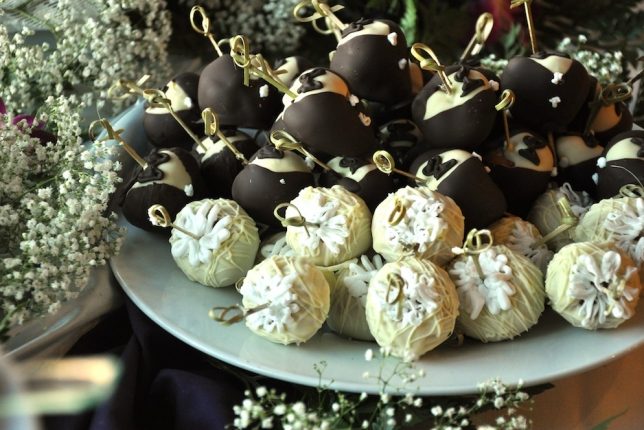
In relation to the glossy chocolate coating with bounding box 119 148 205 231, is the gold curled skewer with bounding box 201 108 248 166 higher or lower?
higher

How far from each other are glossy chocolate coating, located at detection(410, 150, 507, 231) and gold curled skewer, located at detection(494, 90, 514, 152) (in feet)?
0.18

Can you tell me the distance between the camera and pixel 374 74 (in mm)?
793

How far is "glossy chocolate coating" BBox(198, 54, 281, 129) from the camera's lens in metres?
0.82

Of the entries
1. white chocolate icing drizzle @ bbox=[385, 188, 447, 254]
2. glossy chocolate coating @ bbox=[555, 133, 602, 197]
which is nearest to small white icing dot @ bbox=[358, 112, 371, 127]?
white chocolate icing drizzle @ bbox=[385, 188, 447, 254]

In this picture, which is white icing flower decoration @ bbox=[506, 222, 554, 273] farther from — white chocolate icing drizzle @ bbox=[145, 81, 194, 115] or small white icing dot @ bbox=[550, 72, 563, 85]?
white chocolate icing drizzle @ bbox=[145, 81, 194, 115]

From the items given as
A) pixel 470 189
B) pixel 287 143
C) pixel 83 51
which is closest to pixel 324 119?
pixel 287 143

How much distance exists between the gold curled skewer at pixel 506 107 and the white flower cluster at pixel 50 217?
357 mm

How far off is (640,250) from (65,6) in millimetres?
718

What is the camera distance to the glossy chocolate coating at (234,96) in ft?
2.68

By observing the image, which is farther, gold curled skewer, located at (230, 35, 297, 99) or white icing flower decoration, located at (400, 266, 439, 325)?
gold curled skewer, located at (230, 35, 297, 99)

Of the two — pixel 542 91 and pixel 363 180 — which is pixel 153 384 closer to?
pixel 363 180

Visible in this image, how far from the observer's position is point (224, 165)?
0.80 meters

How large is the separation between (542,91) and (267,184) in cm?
29

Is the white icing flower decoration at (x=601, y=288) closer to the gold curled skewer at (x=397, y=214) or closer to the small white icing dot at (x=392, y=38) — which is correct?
the gold curled skewer at (x=397, y=214)
